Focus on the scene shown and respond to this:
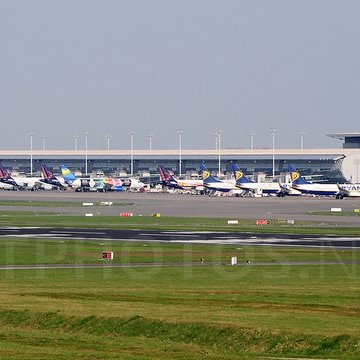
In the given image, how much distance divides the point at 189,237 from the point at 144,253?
2153 cm

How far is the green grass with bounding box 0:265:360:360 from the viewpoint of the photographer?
136 ft

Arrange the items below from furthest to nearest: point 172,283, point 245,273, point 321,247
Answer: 1. point 321,247
2. point 245,273
3. point 172,283

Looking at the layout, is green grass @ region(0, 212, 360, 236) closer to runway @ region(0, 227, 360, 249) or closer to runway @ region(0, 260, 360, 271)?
runway @ region(0, 227, 360, 249)

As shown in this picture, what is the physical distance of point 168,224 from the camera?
13825 cm

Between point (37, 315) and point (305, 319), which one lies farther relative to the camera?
point (37, 315)

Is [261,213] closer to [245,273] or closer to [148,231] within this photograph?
[148,231]

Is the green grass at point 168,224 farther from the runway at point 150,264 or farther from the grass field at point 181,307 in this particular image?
the runway at point 150,264

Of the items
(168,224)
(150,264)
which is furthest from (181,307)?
(168,224)

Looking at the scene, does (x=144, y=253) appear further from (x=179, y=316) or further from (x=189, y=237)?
(x=179, y=316)

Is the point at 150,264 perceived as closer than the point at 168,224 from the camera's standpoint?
Yes

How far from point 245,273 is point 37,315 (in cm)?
2485

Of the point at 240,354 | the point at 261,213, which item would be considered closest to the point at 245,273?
the point at 240,354

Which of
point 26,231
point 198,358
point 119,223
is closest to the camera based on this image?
point 198,358

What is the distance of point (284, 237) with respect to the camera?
4392 inches
